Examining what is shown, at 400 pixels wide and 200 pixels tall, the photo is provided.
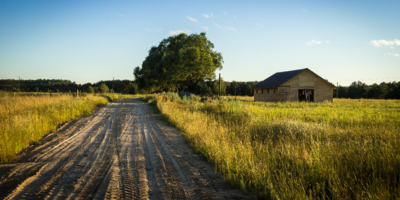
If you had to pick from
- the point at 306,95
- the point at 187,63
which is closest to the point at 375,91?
the point at 306,95

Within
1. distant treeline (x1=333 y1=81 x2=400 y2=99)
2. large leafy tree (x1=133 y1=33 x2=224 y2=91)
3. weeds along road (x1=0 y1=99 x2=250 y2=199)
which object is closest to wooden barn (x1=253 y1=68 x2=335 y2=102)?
large leafy tree (x1=133 y1=33 x2=224 y2=91)

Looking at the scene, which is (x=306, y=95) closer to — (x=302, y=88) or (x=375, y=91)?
(x=302, y=88)

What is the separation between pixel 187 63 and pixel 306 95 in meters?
20.5

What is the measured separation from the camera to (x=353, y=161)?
3777mm

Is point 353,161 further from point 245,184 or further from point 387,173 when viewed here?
point 245,184

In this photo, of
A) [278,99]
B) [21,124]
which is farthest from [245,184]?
[278,99]

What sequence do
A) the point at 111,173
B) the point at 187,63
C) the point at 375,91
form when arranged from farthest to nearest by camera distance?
the point at 375,91 → the point at 187,63 → the point at 111,173

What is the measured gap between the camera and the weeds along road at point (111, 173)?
3.09 metres

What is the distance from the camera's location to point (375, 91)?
59312 mm

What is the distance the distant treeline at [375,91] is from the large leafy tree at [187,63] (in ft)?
196

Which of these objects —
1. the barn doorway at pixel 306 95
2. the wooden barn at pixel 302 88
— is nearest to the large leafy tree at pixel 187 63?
the wooden barn at pixel 302 88

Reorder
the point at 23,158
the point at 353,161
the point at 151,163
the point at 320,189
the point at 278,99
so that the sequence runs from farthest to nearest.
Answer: the point at 278,99
the point at 23,158
the point at 151,163
the point at 353,161
the point at 320,189

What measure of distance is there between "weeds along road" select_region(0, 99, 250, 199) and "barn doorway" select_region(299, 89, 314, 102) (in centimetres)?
3007

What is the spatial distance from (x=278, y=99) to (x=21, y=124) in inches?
1197
